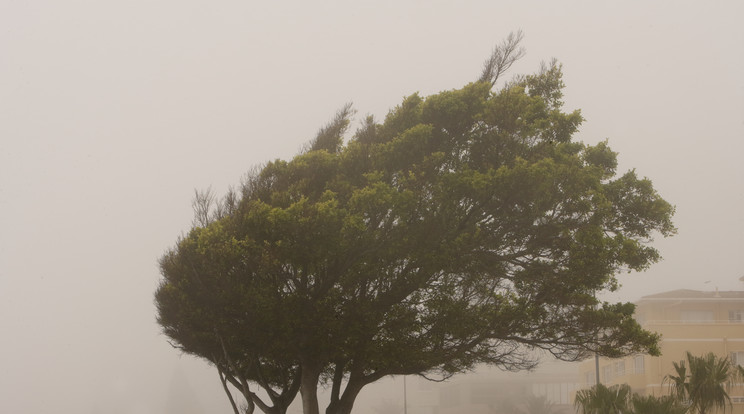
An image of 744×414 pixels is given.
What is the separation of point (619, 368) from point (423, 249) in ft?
155

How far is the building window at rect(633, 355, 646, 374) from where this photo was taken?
57344 mm

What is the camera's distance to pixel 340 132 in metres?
24.8

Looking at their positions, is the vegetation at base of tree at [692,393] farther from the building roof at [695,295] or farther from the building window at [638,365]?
the building roof at [695,295]

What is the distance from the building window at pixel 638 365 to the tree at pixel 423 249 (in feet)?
124

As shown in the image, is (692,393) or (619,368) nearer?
(692,393)

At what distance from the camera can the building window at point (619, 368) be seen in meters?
61.1

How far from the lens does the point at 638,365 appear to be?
191ft

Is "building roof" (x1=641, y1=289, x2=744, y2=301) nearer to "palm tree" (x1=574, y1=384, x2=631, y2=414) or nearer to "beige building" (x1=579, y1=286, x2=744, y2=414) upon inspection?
"beige building" (x1=579, y1=286, x2=744, y2=414)

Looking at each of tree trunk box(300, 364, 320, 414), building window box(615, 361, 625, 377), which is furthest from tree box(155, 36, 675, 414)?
building window box(615, 361, 625, 377)

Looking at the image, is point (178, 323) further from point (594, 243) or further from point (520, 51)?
point (520, 51)

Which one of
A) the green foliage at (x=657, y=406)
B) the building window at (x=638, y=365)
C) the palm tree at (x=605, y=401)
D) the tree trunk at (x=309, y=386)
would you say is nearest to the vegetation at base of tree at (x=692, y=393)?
the palm tree at (x=605, y=401)

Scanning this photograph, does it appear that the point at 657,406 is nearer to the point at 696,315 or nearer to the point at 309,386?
the point at 309,386

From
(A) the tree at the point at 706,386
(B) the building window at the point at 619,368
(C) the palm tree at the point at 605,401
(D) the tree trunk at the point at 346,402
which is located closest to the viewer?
(D) the tree trunk at the point at 346,402

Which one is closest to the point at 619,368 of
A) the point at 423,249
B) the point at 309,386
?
the point at 309,386
